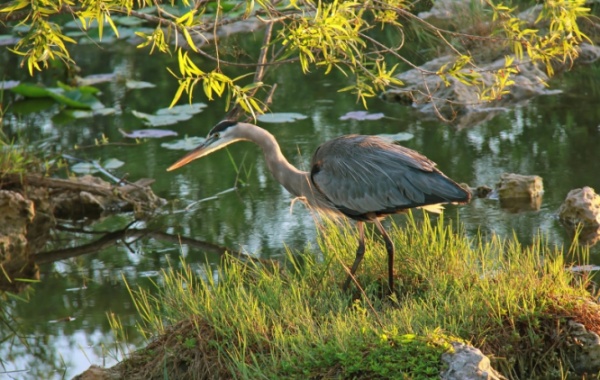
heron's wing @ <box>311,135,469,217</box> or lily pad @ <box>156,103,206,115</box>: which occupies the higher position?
lily pad @ <box>156,103,206,115</box>

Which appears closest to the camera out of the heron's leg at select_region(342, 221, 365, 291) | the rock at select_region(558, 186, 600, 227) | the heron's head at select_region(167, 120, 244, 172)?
the heron's leg at select_region(342, 221, 365, 291)

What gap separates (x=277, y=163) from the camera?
18.1 feet

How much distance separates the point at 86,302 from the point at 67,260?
1.00 meters

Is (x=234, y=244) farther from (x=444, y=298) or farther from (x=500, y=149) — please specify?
(x=500, y=149)

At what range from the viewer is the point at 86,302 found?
6125 mm

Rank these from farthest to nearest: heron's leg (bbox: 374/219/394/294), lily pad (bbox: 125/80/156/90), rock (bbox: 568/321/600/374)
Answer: lily pad (bbox: 125/80/156/90)
heron's leg (bbox: 374/219/394/294)
rock (bbox: 568/321/600/374)

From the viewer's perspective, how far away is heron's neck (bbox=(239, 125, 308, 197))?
5480mm

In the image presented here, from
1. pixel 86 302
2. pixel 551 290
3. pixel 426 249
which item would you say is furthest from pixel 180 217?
pixel 551 290

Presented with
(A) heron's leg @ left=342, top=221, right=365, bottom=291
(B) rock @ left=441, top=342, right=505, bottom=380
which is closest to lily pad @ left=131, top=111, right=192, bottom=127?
(A) heron's leg @ left=342, top=221, right=365, bottom=291

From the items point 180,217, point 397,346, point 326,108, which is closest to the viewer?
point 397,346

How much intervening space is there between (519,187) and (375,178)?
244 cm

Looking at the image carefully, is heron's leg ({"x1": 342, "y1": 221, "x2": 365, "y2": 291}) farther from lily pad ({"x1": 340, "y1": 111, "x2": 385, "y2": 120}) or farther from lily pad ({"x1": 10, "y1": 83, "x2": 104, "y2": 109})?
lily pad ({"x1": 10, "y1": 83, "x2": 104, "y2": 109})

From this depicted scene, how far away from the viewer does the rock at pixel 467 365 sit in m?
3.77

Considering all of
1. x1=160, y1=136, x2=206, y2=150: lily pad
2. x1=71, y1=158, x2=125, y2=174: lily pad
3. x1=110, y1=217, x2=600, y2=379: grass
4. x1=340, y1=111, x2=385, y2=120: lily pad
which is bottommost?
x1=110, y1=217, x2=600, y2=379: grass
